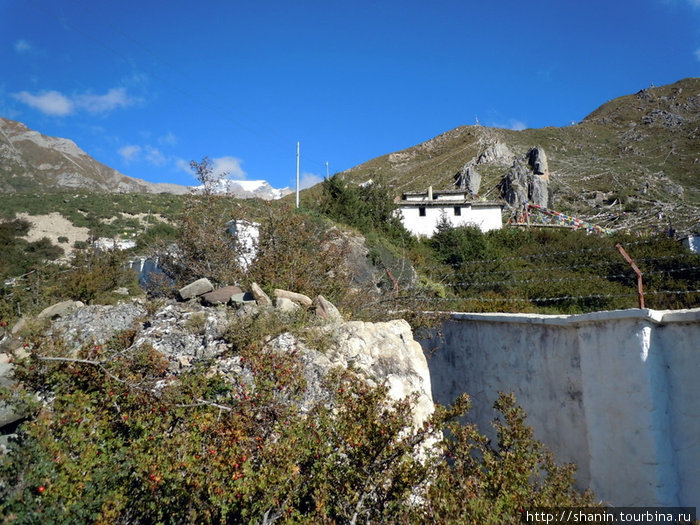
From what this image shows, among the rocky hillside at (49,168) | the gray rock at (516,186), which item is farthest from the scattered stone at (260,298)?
the rocky hillside at (49,168)

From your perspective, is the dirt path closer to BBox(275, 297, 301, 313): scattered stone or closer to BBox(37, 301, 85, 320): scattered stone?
BBox(37, 301, 85, 320): scattered stone

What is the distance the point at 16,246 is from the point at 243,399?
2358 cm

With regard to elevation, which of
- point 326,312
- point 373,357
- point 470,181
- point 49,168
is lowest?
point 373,357

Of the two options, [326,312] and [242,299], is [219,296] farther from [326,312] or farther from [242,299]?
[326,312]

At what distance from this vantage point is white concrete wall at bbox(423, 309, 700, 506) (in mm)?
4457

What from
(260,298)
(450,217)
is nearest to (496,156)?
(450,217)

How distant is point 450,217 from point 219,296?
1948cm

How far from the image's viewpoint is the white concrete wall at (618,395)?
446cm

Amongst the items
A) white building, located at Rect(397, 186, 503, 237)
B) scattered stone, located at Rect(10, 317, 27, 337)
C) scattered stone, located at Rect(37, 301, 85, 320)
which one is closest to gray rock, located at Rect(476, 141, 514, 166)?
white building, located at Rect(397, 186, 503, 237)

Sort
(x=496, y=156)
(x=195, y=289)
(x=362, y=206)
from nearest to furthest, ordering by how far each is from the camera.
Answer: (x=195, y=289) → (x=362, y=206) → (x=496, y=156)

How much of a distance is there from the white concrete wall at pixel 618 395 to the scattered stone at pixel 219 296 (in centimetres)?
446

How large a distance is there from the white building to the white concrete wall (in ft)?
58.2

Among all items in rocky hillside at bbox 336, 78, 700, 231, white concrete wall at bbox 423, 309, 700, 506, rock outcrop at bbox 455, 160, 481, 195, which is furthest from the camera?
rock outcrop at bbox 455, 160, 481, 195

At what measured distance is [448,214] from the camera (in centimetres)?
2439
